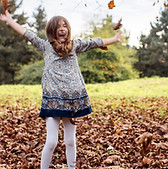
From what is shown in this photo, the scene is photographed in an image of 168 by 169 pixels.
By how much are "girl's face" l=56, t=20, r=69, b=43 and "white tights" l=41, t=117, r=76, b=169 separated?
78 centimetres

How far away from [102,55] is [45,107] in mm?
15694

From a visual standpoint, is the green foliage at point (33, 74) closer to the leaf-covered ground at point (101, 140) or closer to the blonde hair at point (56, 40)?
the leaf-covered ground at point (101, 140)

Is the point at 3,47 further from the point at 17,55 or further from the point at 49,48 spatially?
the point at 49,48

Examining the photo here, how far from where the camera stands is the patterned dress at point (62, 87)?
7.55 feet

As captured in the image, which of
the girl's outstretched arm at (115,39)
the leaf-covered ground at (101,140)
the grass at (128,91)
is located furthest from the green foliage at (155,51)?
the girl's outstretched arm at (115,39)

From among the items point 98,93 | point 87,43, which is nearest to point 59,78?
point 87,43

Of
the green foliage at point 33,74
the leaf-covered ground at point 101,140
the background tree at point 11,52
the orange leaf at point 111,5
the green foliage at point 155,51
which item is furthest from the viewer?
the green foliage at point 155,51

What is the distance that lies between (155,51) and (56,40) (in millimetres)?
25674

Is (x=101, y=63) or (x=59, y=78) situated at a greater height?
(x=101, y=63)

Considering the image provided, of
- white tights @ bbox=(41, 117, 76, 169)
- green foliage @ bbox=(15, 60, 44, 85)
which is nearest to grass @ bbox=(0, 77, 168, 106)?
white tights @ bbox=(41, 117, 76, 169)

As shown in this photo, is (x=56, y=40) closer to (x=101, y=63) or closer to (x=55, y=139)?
(x=55, y=139)

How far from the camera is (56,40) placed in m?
2.37

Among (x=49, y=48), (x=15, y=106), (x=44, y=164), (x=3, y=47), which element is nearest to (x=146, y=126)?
(x=44, y=164)

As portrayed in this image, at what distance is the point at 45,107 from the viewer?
233 centimetres
